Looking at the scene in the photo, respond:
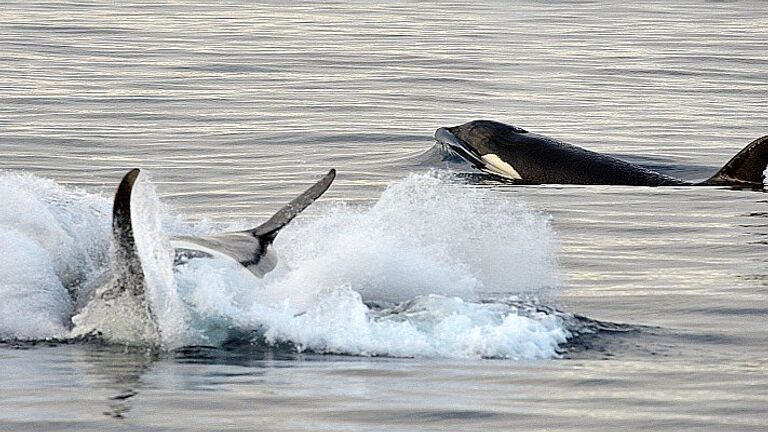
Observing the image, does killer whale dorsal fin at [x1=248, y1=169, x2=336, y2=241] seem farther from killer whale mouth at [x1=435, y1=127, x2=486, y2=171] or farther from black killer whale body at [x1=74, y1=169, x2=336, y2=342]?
killer whale mouth at [x1=435, y1=127, x2=486, y2=171]

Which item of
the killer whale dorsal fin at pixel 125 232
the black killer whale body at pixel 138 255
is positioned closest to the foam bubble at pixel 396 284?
the black killer whale body at pixel 138 255

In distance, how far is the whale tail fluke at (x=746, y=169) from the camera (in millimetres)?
13708

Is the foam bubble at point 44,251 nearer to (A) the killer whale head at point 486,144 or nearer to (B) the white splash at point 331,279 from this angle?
(B) the white splash at point 331,279

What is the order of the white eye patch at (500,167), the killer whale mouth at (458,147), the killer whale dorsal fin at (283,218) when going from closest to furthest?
the killer whale dorsal fin at (283,218)
the white eye patch at (500,167)
the killer whale mouth at (458,147)

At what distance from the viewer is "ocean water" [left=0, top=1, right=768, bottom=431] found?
6555 millimetres

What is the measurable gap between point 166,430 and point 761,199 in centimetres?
800

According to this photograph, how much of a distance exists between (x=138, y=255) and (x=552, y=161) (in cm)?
788

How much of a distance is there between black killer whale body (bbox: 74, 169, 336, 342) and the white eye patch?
580 centimetres

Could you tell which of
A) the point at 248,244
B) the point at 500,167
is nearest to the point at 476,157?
the point at 500,167

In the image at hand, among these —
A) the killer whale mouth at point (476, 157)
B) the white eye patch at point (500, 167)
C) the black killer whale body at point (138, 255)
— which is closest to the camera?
the black killer whale body at point (138, 255)

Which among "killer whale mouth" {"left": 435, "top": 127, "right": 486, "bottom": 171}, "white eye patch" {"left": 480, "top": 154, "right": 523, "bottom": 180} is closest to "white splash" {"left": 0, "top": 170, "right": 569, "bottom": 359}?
"white eye patch" {"left": 480, "top": 154, "right": 523, "bottom": 180}

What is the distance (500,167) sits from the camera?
49.1ft

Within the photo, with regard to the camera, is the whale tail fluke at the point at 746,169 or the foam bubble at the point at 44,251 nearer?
the foam bubble at the point at 44,251

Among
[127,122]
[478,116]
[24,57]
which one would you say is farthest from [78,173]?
[24,57]
